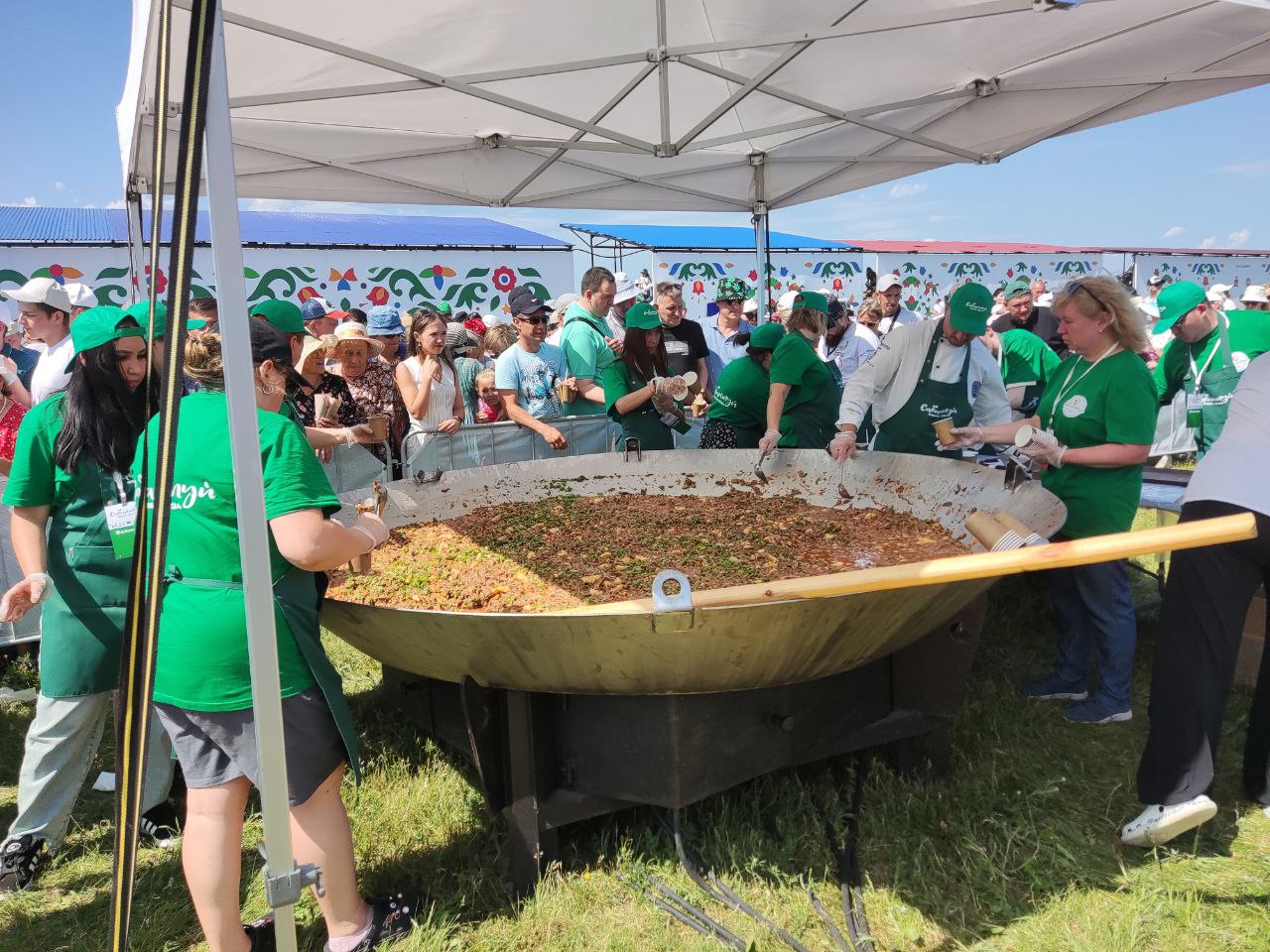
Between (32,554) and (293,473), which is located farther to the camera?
(32,554)

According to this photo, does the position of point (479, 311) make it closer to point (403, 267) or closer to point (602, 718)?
point (403, 267)

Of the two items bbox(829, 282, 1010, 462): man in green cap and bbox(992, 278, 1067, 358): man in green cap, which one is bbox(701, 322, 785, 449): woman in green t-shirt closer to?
bbox(829, 282, 1010, 462): man in green cap

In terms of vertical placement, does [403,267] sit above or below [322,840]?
above

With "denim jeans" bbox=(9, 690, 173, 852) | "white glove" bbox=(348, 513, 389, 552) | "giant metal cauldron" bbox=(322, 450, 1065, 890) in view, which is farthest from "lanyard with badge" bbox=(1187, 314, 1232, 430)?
"denim jeans" bbox=(9, 690, 173, 852)

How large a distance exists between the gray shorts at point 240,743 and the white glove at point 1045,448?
98.0 inches

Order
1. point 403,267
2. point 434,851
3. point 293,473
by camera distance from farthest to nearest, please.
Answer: point 403,267 < point 434,851 < point 293,473

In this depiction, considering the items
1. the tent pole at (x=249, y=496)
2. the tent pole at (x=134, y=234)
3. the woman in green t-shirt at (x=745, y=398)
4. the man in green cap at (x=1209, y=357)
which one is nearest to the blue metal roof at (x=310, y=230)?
the tent pole at (x=134, y=234)

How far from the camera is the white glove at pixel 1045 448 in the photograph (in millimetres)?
3121

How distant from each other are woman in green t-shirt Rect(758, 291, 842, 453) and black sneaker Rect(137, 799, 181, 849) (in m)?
2.82

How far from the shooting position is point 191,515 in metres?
1.85

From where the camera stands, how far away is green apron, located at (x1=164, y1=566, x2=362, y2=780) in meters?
1.91

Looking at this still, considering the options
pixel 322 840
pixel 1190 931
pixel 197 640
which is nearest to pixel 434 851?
pixel 322 840

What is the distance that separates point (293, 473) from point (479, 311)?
10408 millimetres

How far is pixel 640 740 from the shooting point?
7.45 ft
